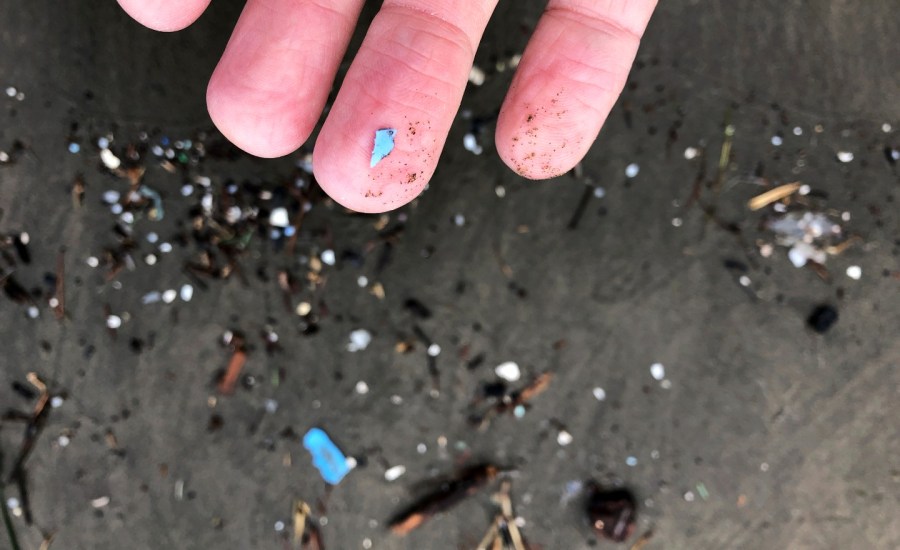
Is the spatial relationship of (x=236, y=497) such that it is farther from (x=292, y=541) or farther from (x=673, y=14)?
(x=673, y=14)

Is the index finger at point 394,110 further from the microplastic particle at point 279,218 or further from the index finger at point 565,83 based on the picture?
the microplastic particle at point 279,218

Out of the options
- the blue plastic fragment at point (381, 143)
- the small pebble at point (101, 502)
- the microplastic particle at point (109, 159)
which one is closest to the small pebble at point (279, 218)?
the microplastic particle at point (109, 159)

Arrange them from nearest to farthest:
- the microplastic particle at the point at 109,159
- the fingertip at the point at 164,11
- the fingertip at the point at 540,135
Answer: the fingertip at the point at 164,11, the fingertip at the point at 540,135, the microplastic particle at the point at 109,159

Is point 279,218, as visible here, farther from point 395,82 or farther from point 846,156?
point 846,156

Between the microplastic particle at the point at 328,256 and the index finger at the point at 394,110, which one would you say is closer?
the index finger at the point at 394,110

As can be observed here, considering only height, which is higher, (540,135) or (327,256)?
(540,135)

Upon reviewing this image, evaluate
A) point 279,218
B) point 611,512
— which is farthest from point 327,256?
point 611,512

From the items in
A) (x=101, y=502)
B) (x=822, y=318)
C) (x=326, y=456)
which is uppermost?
(x=822, y=318)

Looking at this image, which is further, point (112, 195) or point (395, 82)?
point (112, 195)
